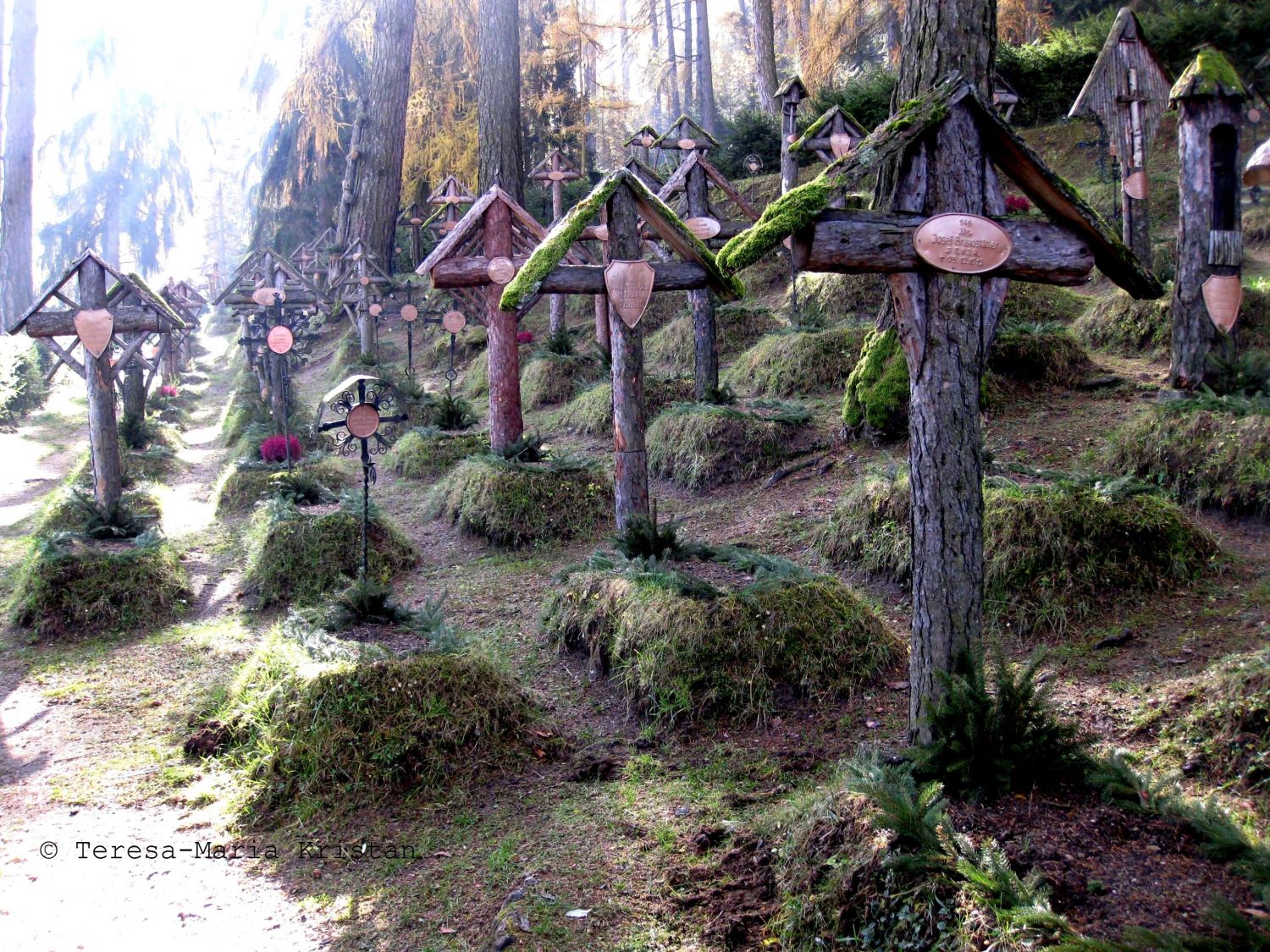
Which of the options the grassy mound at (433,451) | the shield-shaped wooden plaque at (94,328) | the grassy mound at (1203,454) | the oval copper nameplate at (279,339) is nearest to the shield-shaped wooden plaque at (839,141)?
the grassy mound at (433,451)

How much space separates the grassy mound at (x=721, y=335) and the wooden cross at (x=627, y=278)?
6.47 meters

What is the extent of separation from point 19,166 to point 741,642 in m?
25.3

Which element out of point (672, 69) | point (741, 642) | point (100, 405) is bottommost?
point (741, 642)

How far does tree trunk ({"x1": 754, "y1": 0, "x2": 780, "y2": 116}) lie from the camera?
21391 millimetres

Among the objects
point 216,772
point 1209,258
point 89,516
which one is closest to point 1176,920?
point 216,772

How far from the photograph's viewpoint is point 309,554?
26.5 feet

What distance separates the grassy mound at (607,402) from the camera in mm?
11680

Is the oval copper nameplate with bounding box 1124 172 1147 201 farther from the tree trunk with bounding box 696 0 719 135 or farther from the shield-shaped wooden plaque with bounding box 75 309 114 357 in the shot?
the tree trunk with bounding box 696 0 719 135

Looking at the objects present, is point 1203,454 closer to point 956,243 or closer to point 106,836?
point 956,243

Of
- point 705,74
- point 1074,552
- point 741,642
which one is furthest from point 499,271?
point 705,74

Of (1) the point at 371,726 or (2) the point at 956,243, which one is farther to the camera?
(1) the point at 371,726

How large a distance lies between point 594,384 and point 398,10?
470 inches

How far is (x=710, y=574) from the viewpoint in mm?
6109

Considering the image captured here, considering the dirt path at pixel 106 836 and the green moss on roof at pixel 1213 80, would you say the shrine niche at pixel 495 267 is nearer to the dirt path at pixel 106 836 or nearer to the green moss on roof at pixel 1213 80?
the dirt path at pixel 106 836
